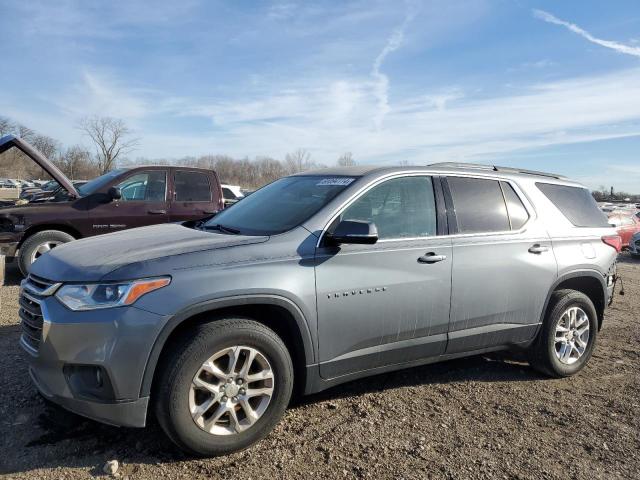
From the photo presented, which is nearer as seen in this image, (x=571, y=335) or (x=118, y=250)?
(x=118, y=250)

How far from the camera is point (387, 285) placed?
348 cm

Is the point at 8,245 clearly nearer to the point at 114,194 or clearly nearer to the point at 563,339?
the point at 114,194

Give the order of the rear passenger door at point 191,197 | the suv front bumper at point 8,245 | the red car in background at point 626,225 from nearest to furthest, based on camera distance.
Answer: the suv front bumper at point 8,245 < the rear passenger door at point 191,197 < the red car in background at point 626,225

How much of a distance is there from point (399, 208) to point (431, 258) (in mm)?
443

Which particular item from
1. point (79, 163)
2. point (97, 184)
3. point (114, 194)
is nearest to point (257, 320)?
point (114, 194)

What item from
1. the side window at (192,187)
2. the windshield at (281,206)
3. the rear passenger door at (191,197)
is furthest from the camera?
the side window at (192,187)

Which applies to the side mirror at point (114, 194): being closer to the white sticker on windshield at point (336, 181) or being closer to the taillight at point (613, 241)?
the white sticker on windshield at point (336, 181)

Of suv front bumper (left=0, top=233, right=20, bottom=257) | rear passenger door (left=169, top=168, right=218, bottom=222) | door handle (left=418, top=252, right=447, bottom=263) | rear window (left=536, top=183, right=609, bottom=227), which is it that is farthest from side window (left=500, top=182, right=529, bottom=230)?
suv front bumper (left=0, top=233, right=20, bottom=257)

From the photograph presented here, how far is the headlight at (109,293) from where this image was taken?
9.02ft

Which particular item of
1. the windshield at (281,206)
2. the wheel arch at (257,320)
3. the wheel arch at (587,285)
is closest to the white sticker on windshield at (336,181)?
the windshield at (281,206)

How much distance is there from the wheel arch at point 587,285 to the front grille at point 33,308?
3863mm

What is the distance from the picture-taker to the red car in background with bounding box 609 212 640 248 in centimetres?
1559

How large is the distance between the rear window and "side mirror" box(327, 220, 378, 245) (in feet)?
7.36

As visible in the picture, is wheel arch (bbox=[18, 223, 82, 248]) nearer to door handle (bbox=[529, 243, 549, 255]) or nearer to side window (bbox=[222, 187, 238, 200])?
door handle (bbox=[529, 243, 549, 255])
